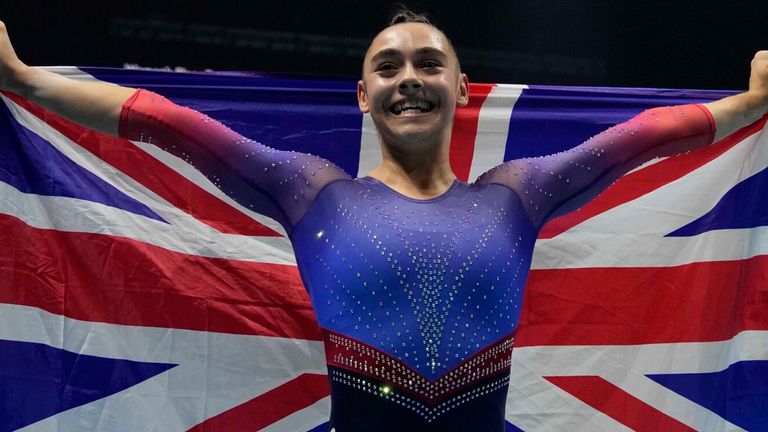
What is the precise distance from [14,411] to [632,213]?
1971 mm

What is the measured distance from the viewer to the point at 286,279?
2389mm

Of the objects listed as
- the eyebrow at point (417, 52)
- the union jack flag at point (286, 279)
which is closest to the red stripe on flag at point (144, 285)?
the union jack flag at point (286, 279)

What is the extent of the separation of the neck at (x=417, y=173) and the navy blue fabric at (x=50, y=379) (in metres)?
1.02

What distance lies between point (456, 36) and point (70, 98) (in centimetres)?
282

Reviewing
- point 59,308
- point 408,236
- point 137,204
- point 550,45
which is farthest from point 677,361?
point 550,45

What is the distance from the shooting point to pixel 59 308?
7.43 ft

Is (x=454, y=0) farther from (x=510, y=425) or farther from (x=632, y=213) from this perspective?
(x=510, y=425)

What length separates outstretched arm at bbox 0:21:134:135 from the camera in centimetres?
168

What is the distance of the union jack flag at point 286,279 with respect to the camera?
2.27 meters

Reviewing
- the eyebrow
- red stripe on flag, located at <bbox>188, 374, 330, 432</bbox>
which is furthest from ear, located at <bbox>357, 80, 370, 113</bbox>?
red stripe on flag, located at <bbox>188, 374, 330, 432</bbox>

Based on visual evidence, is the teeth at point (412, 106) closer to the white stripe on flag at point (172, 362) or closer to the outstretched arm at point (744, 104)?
the outstretched arm at point (744, 104)

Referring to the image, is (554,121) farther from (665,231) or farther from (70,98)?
(70,98)

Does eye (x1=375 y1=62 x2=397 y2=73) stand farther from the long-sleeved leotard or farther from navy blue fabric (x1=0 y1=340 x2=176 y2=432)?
navy blue fabric (x1=0 y1=340 x2=176 y2=432)

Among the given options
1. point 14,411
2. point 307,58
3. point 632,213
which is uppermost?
point 307,58
